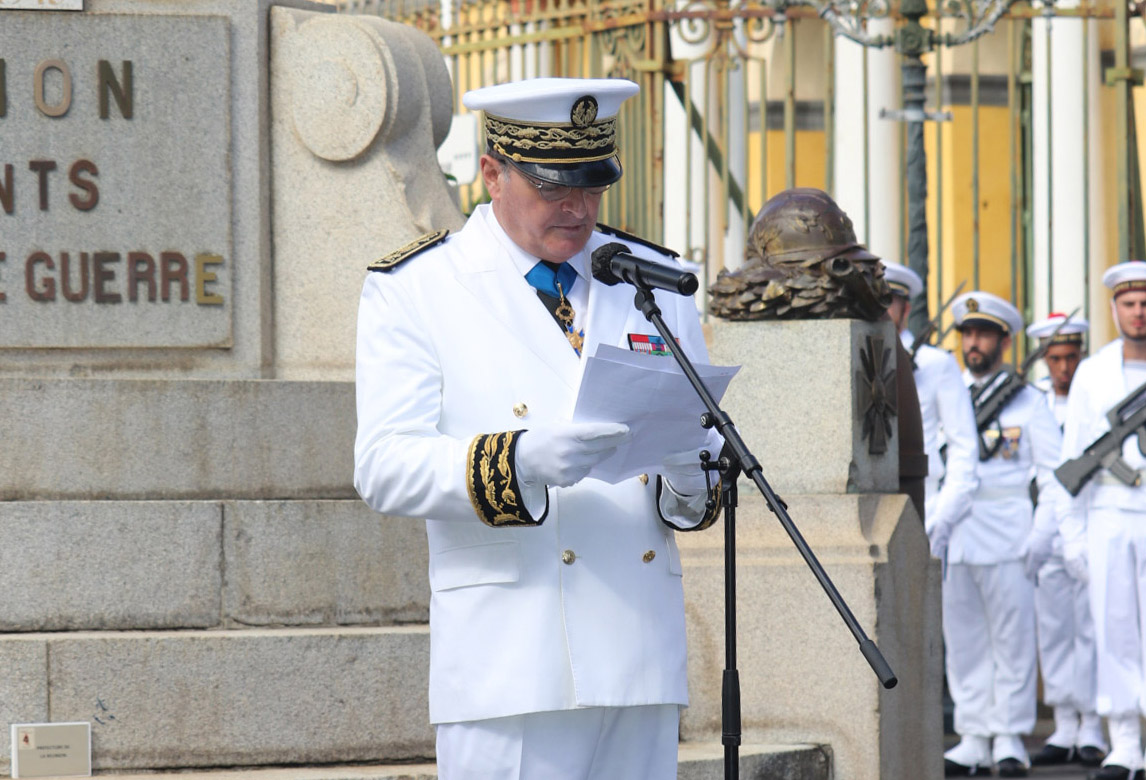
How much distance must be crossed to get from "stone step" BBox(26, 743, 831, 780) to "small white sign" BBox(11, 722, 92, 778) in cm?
8

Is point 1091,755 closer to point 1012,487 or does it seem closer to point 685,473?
point 1012,487

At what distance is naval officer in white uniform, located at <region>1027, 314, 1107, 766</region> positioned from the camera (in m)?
10.0

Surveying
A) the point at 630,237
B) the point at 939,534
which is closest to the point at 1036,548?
the point at 939,534

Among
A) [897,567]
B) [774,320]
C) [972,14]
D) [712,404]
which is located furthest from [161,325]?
[972,14]

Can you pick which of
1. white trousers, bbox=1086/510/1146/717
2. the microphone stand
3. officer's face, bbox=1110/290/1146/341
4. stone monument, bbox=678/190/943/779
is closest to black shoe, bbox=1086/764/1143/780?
white trousers, bbox=1086/510/1146/717

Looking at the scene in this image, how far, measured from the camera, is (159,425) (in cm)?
614

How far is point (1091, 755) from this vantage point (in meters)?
9.95

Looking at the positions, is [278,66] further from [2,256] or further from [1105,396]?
[1105,396]

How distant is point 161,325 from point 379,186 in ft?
2.72

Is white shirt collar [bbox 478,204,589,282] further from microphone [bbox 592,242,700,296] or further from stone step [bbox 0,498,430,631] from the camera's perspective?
stone step [bbox 0,498,430,631]

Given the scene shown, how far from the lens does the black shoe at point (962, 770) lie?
9.55 metres

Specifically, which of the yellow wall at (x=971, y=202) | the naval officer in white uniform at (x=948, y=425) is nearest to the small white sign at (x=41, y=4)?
the naval officer in white uniform at (x=948, y=425)

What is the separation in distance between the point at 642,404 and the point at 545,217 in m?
0.44

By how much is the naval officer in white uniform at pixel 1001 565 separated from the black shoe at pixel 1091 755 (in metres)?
0.29
